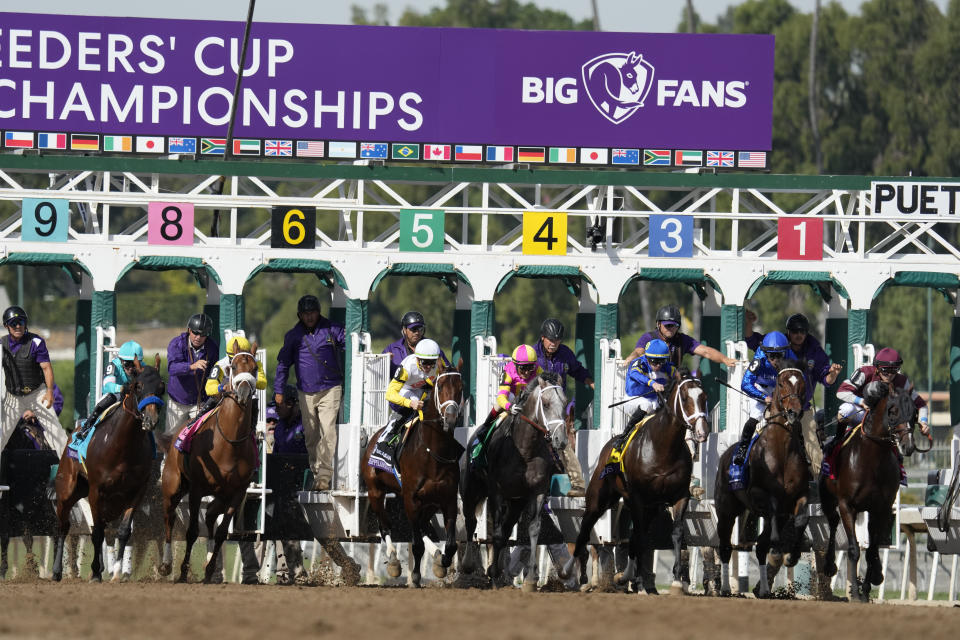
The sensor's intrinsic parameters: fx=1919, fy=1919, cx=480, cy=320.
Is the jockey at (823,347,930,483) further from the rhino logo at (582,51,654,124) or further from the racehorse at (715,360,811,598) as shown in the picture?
the rhino logo at (582,51,654,124)

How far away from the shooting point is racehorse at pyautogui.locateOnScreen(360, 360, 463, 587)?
15.0m

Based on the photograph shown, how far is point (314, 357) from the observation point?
1705cm

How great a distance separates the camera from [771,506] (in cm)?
1557

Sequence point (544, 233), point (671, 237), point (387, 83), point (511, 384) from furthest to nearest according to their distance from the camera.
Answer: point (387, 83) < point (671, 237) < point (544, 233) < point (511, 384)

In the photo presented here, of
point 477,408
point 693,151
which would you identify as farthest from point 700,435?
point 693,151

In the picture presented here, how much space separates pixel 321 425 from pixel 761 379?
154 inches

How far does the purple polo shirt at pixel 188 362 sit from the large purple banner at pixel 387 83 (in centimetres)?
345

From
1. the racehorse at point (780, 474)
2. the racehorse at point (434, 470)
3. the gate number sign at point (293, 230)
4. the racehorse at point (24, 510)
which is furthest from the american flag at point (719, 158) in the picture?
the racehorse at point (24, 510)

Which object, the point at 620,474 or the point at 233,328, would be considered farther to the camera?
the point at 233,328

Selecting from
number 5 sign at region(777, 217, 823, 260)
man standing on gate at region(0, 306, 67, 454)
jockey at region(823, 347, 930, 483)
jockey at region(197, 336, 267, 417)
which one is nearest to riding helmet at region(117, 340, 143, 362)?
jockey at region(197, 336, 267, 417)

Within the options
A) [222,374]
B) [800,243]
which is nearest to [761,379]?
[800,243]

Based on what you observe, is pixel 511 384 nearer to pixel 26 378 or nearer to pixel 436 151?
pixel 26 378

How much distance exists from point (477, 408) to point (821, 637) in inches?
246

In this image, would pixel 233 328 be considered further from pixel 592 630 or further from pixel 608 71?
pixel 592 630
